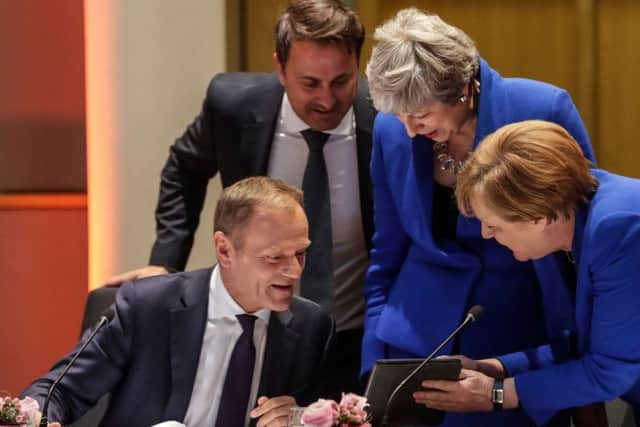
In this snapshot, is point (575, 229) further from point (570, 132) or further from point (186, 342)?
point (186, 342)

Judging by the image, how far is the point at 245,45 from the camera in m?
4.79

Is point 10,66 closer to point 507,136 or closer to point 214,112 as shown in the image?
point 214,112

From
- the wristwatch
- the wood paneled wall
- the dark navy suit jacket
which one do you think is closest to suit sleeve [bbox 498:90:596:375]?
the wristwatch

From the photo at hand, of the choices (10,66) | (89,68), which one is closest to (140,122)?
(89,68)

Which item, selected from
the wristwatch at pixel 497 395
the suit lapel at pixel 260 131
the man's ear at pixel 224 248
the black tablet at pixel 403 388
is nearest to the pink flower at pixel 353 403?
the black tablet at pixel 403 388

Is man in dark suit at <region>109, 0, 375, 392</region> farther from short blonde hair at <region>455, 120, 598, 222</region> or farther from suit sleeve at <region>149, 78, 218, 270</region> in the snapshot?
short blonde hair at <region>455, 120, 598, 222</region>

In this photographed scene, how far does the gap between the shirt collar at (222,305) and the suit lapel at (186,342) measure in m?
0.01

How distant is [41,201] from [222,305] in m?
2.33

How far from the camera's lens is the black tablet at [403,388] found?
2.62m

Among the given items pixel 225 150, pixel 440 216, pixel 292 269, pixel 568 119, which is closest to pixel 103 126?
pixel 225 150

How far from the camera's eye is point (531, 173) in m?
2.52

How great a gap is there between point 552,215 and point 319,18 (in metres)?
1.01

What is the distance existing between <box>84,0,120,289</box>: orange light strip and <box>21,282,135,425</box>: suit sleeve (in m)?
1.72

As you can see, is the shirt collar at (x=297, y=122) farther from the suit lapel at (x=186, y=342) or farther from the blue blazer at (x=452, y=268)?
the suit lapel at (x=186, y=342)
